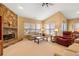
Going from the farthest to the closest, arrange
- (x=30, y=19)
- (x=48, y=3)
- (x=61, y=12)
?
1. (x=30, y=19)
2. (x=61, y=12)
3. (x=48, y=3)

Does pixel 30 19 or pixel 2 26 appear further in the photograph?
pixel 30 19

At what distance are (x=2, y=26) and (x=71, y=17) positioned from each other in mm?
2221

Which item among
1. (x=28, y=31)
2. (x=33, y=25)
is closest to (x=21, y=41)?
(x=28, y=31)

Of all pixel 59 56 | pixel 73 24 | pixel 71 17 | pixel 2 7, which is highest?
pixel 2 7

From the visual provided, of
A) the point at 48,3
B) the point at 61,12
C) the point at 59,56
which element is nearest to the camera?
the point at 59,56

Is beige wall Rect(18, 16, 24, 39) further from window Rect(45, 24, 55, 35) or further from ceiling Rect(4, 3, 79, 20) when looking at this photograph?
window Rect(45, 24, 55, 35)

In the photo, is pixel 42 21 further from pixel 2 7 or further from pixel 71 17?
pixel 2 7

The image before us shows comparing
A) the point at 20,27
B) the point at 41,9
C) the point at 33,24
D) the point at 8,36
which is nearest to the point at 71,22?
the point at 41,9

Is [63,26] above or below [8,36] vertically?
above

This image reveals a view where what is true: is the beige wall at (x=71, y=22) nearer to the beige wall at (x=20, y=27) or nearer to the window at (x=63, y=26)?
the window at (x=63, y=26)

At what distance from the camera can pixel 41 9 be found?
3.42 metres

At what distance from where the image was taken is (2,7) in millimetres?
3164

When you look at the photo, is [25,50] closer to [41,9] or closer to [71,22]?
[41,9]

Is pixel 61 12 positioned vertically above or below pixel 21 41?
above
